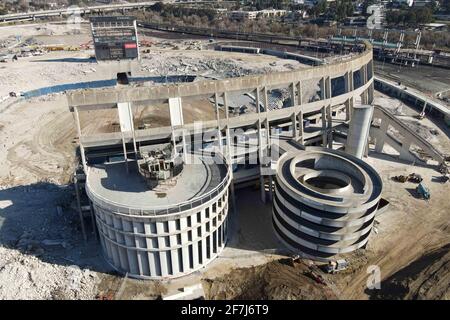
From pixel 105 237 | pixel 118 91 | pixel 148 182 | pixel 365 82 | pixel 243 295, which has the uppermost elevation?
pixel 118 91

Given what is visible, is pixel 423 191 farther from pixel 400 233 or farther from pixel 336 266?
pixel 336 266

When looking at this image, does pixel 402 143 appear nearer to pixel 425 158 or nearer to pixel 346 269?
pixel 425 158

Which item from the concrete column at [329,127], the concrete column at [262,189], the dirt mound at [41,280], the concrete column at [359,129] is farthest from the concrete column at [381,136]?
the dirt mound at [41,280]

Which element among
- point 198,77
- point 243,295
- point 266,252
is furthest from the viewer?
point 198,77

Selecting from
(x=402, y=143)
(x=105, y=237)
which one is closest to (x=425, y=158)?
(x=402, y=143)

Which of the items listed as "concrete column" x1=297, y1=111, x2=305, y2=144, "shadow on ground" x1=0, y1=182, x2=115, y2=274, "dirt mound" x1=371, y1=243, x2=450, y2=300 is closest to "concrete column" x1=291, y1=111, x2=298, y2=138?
"concrete column" x1=297, y1=111, x2=305, y2=144

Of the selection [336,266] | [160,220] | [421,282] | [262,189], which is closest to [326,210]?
[336,266]

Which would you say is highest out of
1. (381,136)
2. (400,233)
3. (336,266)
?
(381,136)

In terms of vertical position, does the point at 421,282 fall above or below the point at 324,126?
below
